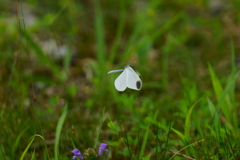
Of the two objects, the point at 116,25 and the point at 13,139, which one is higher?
the point at 116,25

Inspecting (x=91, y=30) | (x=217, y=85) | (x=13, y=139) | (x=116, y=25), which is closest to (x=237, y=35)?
(x=116, y=25)

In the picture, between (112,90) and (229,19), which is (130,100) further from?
(229,19)

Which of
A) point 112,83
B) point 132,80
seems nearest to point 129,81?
point 132,80

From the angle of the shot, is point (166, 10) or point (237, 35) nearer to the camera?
point (237, 35)

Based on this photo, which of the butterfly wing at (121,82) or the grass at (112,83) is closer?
the butterfly wing at (121,82)

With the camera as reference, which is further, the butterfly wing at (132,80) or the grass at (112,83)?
the grass at (112,83)
